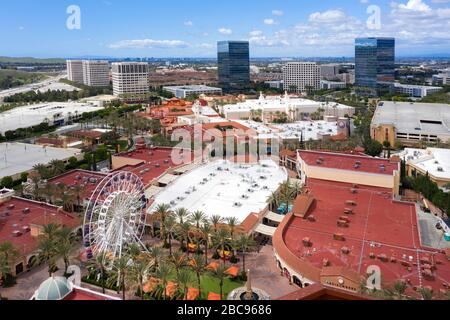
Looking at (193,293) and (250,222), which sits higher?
(250,222)

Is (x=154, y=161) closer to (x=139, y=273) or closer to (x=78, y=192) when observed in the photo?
(x=78, y=192)

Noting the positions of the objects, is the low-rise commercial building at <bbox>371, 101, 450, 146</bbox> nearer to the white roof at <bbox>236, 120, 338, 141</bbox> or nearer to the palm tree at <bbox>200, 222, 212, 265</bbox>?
the white roof at <bbox>236, 120, 338, 141</bbox>

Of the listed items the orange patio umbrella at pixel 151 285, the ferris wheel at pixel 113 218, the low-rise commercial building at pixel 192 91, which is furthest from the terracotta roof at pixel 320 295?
the low-rise commercial building at pixel 192 91

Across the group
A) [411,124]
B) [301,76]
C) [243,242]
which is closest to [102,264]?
[243,242]

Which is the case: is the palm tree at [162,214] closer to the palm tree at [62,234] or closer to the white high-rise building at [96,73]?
the palm tree at [62,234]

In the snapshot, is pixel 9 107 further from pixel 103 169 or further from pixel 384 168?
pixel 384 168
